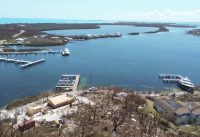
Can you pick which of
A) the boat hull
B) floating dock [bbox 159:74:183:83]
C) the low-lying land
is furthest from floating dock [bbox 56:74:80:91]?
the boat hull

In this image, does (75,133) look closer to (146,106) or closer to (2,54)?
(146,106)

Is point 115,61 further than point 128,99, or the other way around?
point 115,61

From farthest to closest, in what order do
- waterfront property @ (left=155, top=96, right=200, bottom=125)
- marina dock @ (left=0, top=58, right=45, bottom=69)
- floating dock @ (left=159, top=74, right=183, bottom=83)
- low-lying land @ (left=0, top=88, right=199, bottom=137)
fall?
marina dock @ (left=0, top=58, right=45, bottom=69), floating dock @ (left=159, top=74, right=183, bottom=83), waterfront property @ (left=155, top=96, right=200, bottom=125), low-lying land @ (left=0, top=88, right=199, bottom=137)

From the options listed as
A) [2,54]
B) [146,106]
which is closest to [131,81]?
[146,106]

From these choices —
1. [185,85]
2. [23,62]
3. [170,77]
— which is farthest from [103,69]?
[185,85]

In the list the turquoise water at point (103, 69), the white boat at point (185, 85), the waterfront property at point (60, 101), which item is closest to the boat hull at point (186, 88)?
the white boat at point (185, 85)

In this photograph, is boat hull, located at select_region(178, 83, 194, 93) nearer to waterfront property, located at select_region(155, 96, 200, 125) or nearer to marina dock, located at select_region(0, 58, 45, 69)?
waterfront property, located at select_region(155, 96, 200, 125)
